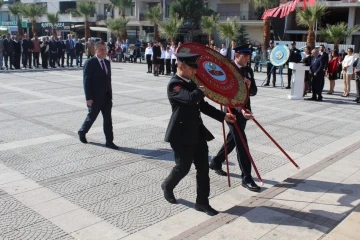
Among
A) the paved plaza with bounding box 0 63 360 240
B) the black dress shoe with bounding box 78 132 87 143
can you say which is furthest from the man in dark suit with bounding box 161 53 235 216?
the black dress shoe with bounding box 78 132 87 143

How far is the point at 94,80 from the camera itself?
7.07 metres

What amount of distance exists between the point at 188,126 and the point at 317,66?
10.2 meters

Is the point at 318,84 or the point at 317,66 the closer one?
the point at 318,84

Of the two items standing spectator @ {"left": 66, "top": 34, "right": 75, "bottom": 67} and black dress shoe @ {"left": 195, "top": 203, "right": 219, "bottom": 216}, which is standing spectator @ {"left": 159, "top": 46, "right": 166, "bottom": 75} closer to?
standing spectator @ {"left": 66, "top": 34, "right": 75, "bottom": 67}

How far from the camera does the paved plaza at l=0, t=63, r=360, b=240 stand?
4316mm

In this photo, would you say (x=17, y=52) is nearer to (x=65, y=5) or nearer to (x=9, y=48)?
(x=9, y=48)

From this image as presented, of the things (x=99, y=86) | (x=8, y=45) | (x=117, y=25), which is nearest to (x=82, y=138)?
(x=99, y=86)

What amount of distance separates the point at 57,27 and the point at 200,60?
186ft

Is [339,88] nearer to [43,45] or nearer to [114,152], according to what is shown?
[114,152]

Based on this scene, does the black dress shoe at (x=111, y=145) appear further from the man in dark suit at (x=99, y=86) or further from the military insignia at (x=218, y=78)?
the military insignia at (x=218, y=78)

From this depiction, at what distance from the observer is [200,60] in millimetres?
4949

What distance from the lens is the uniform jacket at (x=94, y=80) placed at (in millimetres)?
7047

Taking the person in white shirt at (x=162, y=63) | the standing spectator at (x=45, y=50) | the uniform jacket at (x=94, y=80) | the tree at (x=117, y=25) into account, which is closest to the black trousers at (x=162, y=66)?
the person in white shirt at (x=162, y=63)

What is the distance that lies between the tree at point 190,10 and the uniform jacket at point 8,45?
23237 millimetres
